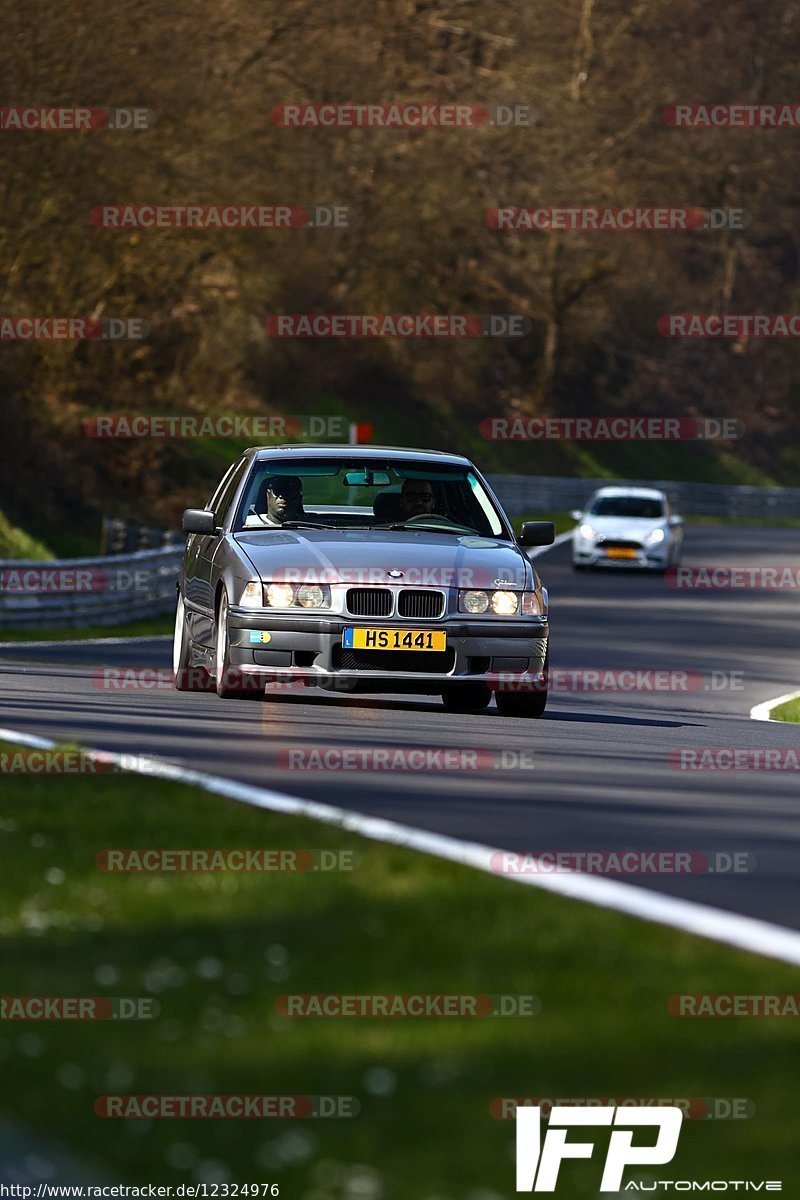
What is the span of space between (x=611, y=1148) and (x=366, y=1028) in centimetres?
106

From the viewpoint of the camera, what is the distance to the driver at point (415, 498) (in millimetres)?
16875

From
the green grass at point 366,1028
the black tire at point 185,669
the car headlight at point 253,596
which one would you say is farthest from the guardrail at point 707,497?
the green grass at point 366,1028

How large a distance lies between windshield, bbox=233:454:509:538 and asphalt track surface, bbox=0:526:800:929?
4.09 ft

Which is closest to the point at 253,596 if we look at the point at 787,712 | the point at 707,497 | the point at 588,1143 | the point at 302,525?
the point at 302,525

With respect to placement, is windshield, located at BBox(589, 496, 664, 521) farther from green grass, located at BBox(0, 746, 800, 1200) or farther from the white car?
green grass, located at BBox(0, 746, 800, 1200)

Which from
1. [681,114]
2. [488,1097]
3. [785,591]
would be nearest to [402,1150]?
[488,1097]

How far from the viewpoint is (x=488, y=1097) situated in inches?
211

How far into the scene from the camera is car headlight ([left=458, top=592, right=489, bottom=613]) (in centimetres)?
1583

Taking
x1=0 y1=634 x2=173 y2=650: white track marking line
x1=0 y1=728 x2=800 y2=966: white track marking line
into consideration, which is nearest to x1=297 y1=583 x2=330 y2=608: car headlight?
x1=0 y1=728 x2=800 y2=966: white track marking line

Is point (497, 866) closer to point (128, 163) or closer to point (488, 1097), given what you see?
point (488, 1097)

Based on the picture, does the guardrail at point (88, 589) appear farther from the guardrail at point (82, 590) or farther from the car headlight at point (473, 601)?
the car headlight at point (473, 601)

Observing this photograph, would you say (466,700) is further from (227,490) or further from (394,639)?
(227,490)

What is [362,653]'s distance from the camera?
15781 millimetres

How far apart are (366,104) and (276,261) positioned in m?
4.73
